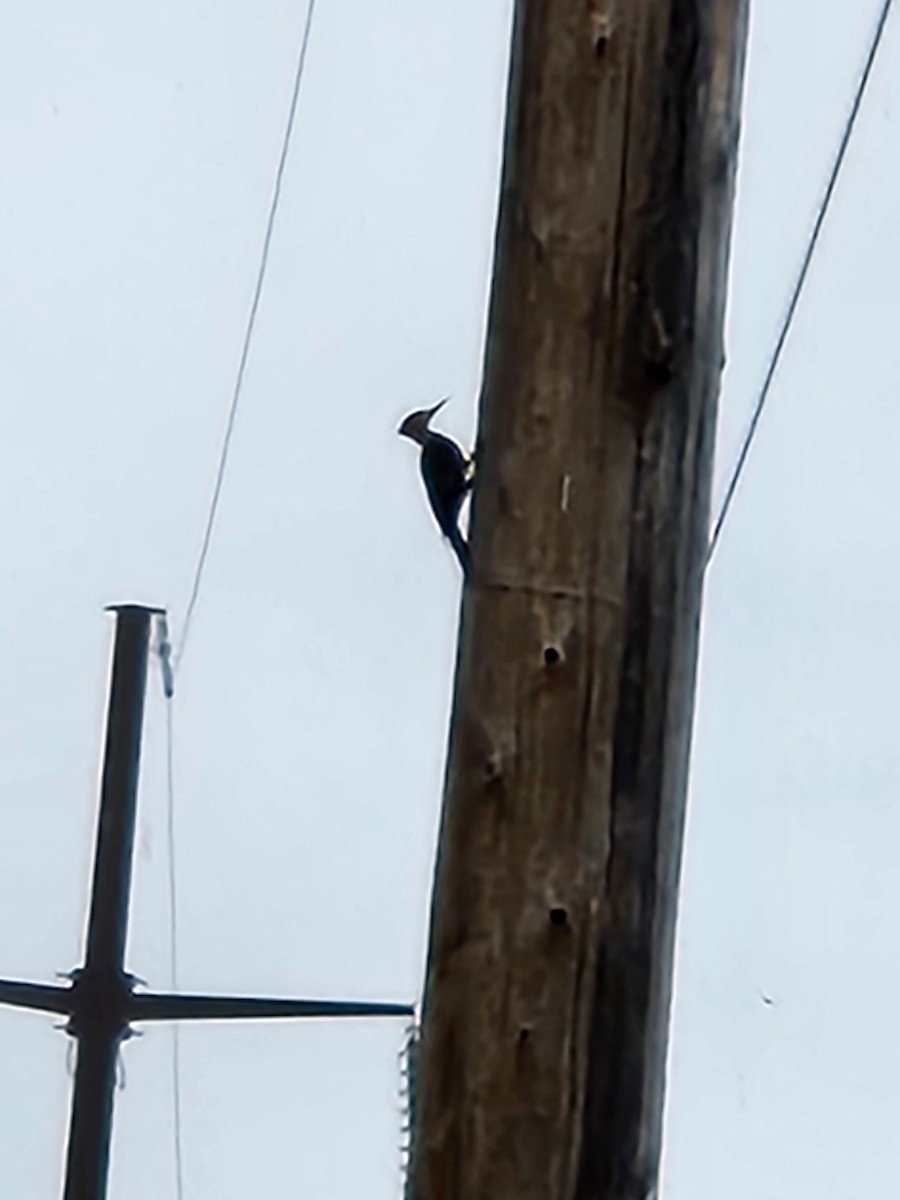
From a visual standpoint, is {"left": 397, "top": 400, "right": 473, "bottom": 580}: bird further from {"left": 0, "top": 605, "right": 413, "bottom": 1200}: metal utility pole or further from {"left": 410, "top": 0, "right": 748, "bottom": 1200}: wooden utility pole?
{"left": 0, "top": 605, "right": 413, "bottom": 1200}: metal utility pole

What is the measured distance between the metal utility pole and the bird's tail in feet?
10.2

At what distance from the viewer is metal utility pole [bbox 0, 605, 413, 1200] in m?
6.11

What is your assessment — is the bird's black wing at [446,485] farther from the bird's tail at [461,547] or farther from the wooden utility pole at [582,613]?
the wooden utility pole at [582,613]

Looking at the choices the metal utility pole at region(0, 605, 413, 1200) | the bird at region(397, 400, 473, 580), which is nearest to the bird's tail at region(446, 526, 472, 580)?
the bird at region(397, 400, 473, 580)

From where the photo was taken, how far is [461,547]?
2.85 m

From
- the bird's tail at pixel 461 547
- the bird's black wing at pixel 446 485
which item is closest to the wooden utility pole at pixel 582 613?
the bird's tail at pixel 461 547

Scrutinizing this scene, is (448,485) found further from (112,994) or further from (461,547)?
(112,994)

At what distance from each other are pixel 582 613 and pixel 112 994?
13.2 ft

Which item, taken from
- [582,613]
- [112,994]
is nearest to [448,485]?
[582,613]

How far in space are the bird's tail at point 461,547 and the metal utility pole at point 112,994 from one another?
311 cm

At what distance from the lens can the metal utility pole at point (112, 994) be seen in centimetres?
611

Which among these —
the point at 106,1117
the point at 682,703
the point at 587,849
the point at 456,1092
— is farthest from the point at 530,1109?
the point at 106,1117

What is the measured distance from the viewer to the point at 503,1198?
7.98ft

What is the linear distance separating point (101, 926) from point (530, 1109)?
4136 millimetres
